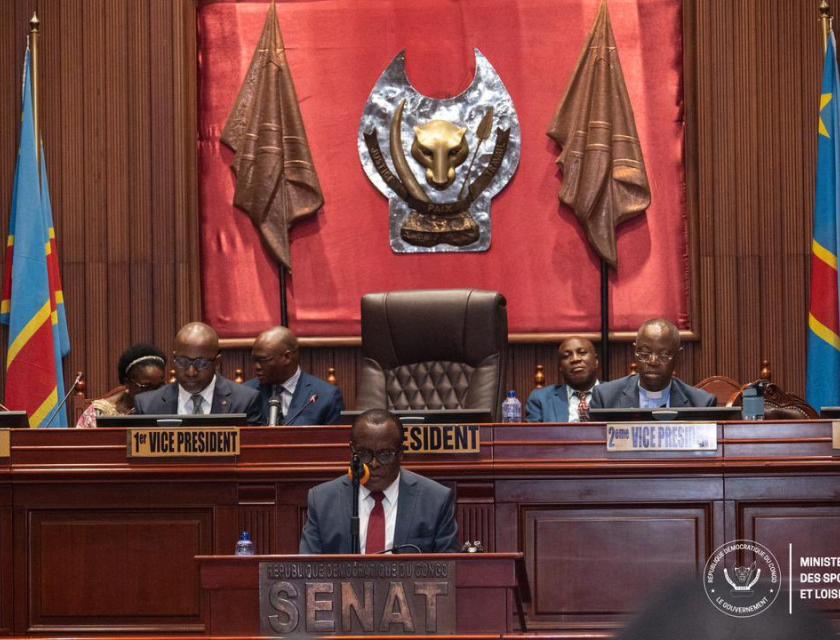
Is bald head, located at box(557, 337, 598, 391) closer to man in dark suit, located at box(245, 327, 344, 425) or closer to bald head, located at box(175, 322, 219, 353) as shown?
man in dark suit, located at box(245, 327, 344, 425)

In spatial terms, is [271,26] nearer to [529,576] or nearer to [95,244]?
[95,244]

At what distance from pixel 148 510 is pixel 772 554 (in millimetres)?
2227

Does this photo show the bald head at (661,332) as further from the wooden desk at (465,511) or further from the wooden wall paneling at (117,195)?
the wooden wall paneling at (117,195)

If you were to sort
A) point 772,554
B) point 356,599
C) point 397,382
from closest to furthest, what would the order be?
1. point 356,599
2. point 772,554
3. point 397,382

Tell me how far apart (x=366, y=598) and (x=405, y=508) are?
0.77m

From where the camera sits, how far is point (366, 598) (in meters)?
3.38

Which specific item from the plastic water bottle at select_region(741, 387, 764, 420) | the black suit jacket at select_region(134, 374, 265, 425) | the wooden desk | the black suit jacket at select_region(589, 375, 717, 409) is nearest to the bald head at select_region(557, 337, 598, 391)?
the black suit jacket at select_region(589, 375, 717, 409)

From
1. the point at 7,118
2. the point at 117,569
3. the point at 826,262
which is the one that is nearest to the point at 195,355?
the point at 117,569

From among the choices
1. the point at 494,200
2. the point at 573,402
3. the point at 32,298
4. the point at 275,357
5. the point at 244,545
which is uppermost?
the point at 494,200

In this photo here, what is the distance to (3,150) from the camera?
7410mm

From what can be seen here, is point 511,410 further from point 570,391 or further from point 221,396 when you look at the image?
point 221,396

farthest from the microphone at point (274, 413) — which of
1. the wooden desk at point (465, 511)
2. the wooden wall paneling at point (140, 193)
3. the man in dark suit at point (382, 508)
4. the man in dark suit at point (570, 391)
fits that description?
the wooden wall paneling at point (140, 193)

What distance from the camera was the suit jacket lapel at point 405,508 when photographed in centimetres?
410

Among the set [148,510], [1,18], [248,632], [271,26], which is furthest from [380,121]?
[248,632]
